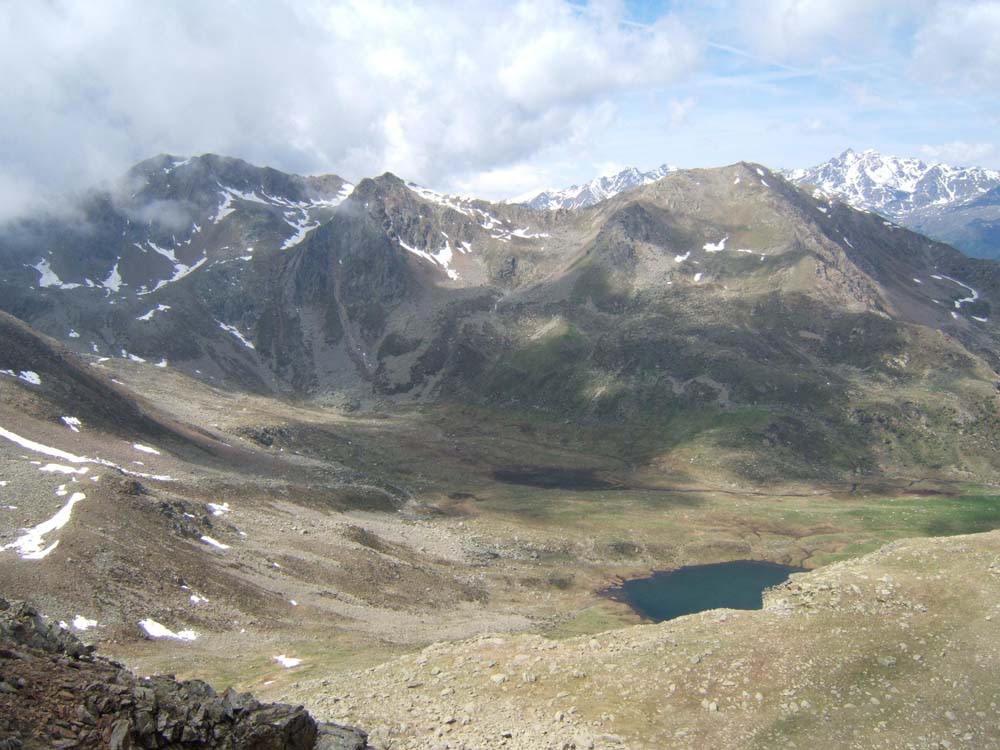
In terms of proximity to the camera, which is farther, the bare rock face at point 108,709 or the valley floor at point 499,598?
the valley floor at point 499,598

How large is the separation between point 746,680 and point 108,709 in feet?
102

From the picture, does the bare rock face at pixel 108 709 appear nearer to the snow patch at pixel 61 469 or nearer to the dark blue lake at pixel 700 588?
the snow patch at pixel 61 469

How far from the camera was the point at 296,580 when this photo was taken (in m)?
86.2

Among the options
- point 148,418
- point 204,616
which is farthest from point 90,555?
point 148,418

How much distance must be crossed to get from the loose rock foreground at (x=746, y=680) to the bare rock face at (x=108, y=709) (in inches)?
292

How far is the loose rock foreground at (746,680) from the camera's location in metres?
35.3

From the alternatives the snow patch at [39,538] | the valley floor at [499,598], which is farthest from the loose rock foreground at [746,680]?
the snow patch at [39,538]

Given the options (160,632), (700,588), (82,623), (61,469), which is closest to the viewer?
(82,623)

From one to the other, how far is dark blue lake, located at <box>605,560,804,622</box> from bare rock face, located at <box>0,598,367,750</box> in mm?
82003

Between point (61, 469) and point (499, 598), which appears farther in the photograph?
point (499, 598)

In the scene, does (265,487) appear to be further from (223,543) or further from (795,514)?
(795,514)

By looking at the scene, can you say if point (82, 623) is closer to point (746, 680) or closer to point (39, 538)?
point (39, 538)

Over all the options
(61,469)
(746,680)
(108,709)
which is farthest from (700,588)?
(108,709)

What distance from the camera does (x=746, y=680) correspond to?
39.2 metres
